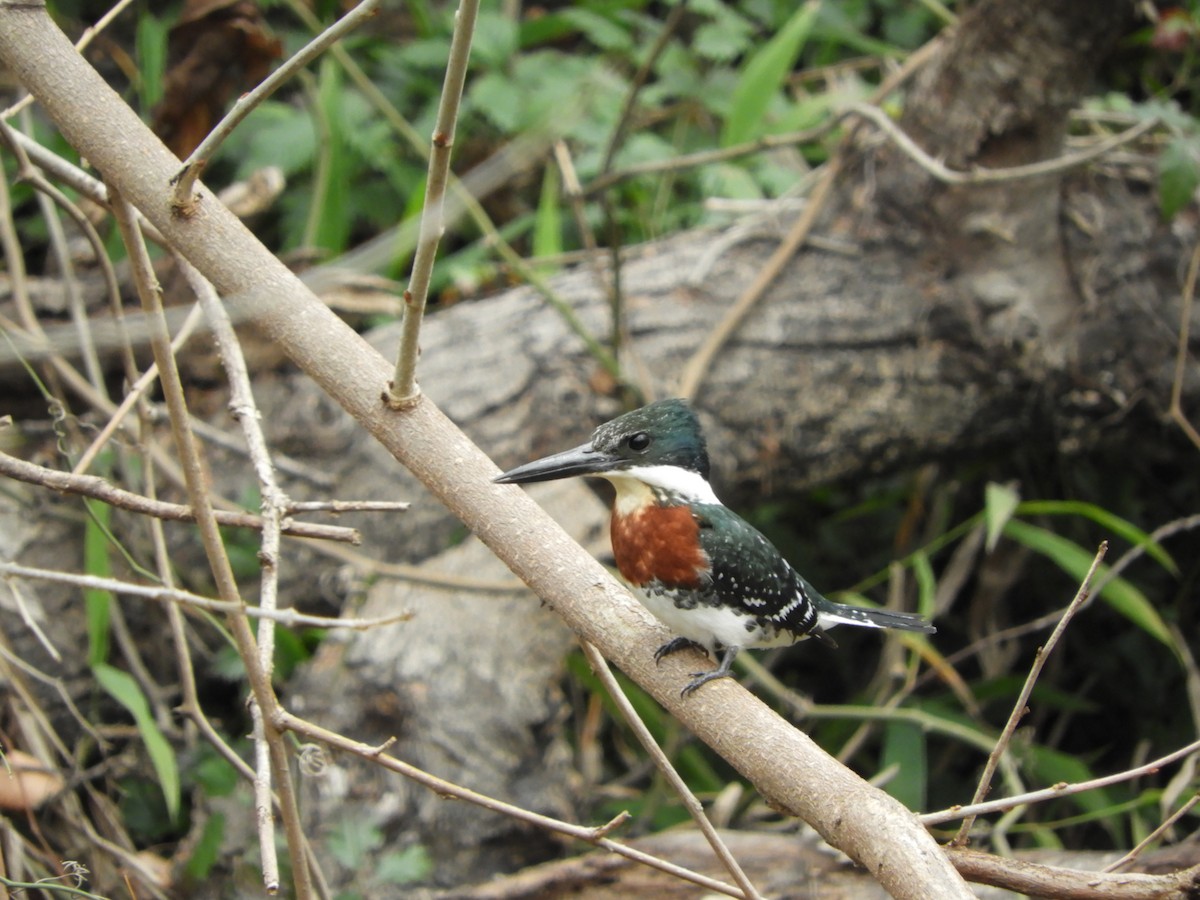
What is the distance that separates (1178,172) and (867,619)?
5.30 ft

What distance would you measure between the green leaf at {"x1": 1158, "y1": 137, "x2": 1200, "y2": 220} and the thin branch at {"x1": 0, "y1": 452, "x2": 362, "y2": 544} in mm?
2428

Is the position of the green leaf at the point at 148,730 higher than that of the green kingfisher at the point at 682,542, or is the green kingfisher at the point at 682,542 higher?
the green kingfisher at the point at 682,542

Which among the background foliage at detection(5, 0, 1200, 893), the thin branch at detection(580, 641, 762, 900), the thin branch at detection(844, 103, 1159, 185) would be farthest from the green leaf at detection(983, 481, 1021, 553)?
the thin branch at detection(580, 641, 762, 900)

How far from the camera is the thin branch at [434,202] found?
1.06 metres

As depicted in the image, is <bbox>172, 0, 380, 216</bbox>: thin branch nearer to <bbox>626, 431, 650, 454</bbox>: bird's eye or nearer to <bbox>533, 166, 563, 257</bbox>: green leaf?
<bbox>626, 431, 650, 454</bbox>: bird's eye

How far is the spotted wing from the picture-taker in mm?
1788

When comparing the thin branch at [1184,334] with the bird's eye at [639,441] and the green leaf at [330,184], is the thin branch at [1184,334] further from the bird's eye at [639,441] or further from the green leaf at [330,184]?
the green leaf at [330,184]

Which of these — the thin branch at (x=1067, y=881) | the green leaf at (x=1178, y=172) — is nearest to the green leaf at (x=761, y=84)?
the green leaf at (x=1178, y=172)

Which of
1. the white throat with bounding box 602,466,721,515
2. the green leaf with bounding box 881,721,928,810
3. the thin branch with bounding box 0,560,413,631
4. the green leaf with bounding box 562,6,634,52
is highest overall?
the green leaf with bounding box 562,6,634,52

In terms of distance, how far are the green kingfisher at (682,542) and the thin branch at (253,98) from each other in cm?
64

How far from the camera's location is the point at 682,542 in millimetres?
1800

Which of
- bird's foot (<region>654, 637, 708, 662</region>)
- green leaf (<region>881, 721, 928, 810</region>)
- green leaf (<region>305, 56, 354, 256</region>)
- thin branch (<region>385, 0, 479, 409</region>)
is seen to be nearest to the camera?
thin branch (<region>385, 0, 479, 409</region>)

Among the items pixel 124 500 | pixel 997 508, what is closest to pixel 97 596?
pixel 124 500

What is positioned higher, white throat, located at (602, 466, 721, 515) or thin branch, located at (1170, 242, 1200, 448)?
white throat, located at (602, 466, 721, 515)
